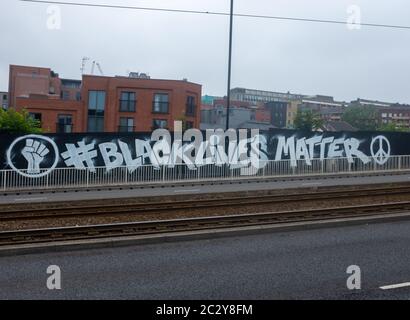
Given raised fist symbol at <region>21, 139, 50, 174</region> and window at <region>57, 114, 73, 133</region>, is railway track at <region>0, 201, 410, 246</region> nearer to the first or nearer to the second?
raised fist symbol at <region>21, 139, 50, 174</region>

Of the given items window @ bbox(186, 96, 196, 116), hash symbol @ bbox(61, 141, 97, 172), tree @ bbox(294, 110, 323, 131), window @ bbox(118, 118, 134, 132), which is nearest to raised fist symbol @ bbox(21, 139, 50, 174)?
hash symbol @ bbox(61, 141, 97, 172)

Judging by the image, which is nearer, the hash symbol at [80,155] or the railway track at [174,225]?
the railway track at [174,225]

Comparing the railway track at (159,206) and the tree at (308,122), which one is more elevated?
the tree at (308,122)

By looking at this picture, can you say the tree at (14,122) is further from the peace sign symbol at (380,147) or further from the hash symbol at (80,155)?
the peace sign symbol at (380,147)

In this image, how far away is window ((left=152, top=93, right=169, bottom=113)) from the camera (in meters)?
44.2

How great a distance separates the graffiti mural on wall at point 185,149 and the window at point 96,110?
23.1 metres

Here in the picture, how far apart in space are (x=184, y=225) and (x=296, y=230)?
2.73 metres

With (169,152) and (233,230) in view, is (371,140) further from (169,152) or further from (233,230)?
(233,230)

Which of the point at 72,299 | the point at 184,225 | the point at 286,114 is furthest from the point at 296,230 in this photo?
the point at 286,114

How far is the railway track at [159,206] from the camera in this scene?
1268 centimetres

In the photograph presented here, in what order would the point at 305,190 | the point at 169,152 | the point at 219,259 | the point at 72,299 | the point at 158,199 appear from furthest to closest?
the point at 169,152 → the point at 305,190 → the point at 158,199 → the point at 219,259 → the point at 72,299

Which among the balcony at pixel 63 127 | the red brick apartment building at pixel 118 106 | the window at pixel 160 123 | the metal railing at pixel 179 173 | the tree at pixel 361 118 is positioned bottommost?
the metal railing at pixel 179 173

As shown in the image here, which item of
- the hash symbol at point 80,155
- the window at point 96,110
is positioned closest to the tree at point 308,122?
the window at point 96,110

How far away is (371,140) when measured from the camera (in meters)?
27.2
